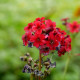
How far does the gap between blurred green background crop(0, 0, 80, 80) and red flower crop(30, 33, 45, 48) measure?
172 centimetres

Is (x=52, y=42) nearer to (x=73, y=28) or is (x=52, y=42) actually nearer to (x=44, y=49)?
(x=44, y=49)

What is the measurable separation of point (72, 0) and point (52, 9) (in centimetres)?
95

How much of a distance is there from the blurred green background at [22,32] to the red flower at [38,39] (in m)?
1.72

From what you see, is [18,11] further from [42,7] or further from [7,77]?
[7,77]

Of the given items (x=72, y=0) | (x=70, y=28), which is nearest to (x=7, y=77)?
(x=70, y=28)

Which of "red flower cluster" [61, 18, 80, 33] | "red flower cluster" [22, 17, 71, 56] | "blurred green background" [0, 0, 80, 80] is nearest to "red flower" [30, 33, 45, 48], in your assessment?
"red flower cluster" [22, 17, 71, 56]

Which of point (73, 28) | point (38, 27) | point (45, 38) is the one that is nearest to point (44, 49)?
point (45, 38)

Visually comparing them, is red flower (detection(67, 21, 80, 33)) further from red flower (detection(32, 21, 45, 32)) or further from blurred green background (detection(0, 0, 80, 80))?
red flower (detection(32, 21, 45, 32))

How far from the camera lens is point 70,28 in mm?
3643

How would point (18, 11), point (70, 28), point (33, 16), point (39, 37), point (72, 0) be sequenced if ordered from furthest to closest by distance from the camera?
point (72, 0)
point (18, 11)
point (33, 16)
point (70, 28)
point (39, 37)

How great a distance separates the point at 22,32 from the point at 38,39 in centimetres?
281

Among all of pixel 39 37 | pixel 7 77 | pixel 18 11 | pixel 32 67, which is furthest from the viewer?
pixel 18 11

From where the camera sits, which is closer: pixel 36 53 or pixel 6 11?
pixel 36 53

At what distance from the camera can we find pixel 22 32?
5.03 m
